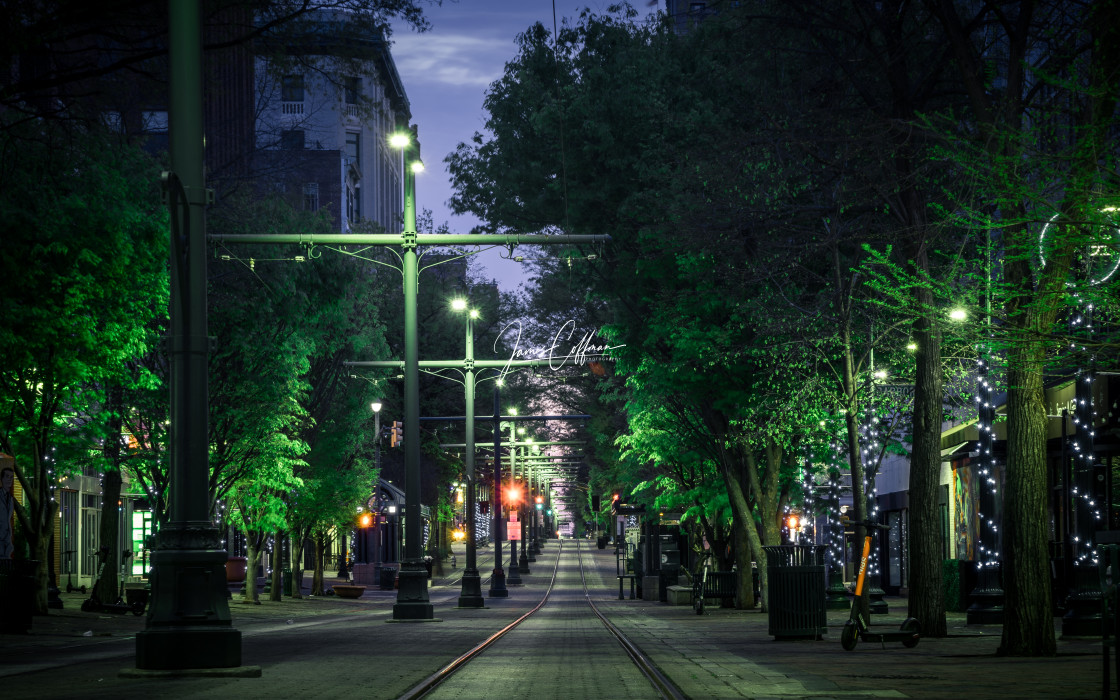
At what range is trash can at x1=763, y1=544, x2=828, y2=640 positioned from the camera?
2186 cm

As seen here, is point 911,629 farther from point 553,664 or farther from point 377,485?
point 377,485

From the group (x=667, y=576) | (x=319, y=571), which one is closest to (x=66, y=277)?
(x=667, y=576)

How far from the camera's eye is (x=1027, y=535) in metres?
16.2

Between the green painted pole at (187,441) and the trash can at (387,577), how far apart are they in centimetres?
4869

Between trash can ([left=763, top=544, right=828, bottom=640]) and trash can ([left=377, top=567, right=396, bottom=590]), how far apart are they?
135 feet

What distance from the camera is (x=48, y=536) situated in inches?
1175

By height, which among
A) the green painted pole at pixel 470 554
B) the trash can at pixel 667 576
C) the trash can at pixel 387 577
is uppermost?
the green painted pole at pixel 470 554

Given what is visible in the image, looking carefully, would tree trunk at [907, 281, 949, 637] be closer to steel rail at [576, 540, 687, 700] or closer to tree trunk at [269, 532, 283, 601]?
steel rail at [576, 540, 687, 700]

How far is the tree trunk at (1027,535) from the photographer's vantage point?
16188 mm

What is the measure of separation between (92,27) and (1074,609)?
54.2 feet

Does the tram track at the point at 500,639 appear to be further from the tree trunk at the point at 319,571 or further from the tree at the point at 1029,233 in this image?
the tree trunk at the point at 319,571

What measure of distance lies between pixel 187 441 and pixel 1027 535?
387 inches

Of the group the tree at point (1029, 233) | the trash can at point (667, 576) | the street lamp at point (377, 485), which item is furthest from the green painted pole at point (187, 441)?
the street lamp at point (377, 485)

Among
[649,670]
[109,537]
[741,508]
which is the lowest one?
[649,670]
